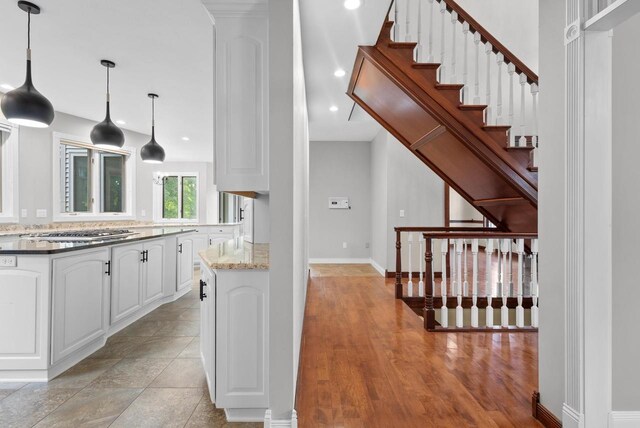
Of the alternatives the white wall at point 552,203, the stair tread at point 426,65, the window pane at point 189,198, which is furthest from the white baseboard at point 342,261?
the white wall at point 552,203

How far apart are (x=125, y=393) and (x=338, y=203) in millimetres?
5115

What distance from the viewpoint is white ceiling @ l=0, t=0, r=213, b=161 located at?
2422 mm

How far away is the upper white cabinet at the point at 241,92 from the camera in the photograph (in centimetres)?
188

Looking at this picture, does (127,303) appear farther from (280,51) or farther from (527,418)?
(527,418)

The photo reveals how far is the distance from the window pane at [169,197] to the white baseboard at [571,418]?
332 inches

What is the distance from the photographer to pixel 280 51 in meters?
1.66

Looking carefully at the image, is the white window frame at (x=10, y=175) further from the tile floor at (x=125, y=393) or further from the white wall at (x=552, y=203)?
the white wall at (x=552, y=203)

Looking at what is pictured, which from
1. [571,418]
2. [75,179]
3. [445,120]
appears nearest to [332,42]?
[445,120]

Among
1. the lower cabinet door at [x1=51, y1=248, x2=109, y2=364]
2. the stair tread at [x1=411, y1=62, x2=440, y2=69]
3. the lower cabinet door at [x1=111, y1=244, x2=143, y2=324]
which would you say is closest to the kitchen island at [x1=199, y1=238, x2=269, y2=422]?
the lower cabinet door at [x1=51, y1=248, x2=109, y2=364]

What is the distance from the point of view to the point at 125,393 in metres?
2.12

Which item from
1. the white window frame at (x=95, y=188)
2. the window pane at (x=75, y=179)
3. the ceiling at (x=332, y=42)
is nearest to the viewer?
the ceiling at (x=332, y=42)

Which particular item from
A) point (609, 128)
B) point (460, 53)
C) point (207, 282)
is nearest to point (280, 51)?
point (207, 282)

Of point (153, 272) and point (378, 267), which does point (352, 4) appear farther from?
point (378, 267)
